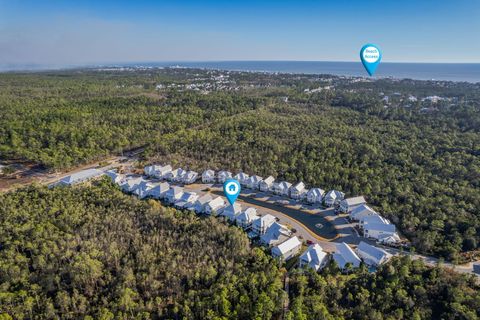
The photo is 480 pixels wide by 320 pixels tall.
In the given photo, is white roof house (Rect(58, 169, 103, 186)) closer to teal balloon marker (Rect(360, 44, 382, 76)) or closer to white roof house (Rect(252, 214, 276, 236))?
white roof house (Rect(252, 214, 276, 236))

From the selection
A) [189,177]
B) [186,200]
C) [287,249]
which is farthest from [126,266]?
[189,177]

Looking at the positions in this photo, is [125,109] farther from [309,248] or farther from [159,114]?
[309,248]

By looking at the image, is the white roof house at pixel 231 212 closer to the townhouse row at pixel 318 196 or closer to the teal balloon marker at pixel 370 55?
the townhouse row at pixel 318 196

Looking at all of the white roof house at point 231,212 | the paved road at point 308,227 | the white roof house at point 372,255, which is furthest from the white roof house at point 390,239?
the white roof house at point 231,212

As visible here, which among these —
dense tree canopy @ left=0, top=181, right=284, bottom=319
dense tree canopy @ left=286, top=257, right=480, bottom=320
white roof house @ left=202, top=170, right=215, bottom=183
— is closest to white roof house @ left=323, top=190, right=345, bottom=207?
dense tree canopy @ left=286, top=257, right=480, bottom=320

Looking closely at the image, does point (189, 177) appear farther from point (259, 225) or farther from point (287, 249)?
point (287, 249)

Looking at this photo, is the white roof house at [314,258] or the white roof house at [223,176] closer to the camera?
the white roof house at [314,258]
